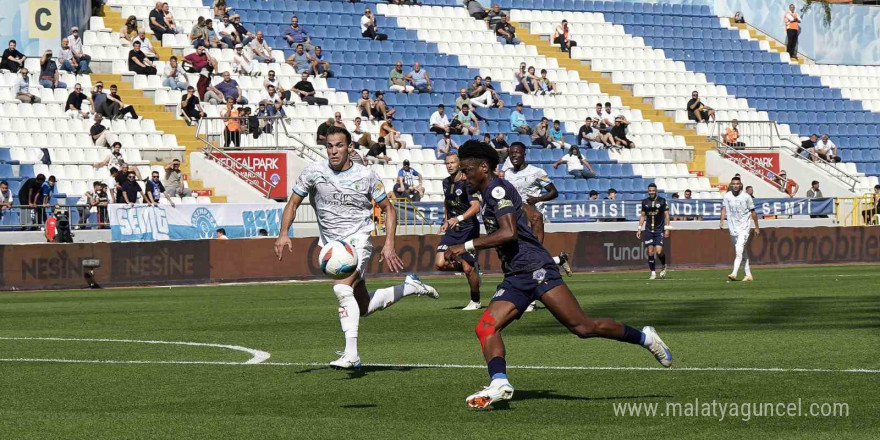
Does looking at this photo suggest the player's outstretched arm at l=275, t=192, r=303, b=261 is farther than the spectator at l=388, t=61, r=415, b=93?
No

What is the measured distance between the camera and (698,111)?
146 ft

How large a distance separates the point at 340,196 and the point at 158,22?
90.6 feet

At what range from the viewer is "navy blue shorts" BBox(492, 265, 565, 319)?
31.4 ft

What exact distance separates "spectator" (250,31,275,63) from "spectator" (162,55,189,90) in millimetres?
2998

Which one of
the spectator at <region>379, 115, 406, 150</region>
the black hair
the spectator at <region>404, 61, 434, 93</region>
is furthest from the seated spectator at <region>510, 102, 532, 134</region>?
the black hair

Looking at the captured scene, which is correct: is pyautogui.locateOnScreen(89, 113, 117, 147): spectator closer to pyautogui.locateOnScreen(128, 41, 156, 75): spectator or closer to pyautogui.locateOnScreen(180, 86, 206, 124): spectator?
pyautogui.locateOnScreen(180, 86, 206, 124): spectator

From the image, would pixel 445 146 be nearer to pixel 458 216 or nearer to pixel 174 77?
pixel 174 77

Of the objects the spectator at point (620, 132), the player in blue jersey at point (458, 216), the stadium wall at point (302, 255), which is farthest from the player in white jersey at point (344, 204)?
the spectator at point (620, 132)

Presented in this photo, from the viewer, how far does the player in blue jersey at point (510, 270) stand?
31.0 ft

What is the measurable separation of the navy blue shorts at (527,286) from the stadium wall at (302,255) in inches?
782

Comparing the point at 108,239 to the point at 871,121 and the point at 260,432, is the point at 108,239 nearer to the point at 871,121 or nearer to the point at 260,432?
the point at 260,432

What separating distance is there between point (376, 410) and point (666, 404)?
1989 millimetres

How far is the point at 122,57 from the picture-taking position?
37.2 m

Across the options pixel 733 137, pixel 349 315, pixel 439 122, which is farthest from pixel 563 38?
pixel 349 315
